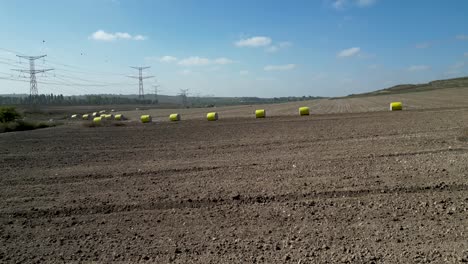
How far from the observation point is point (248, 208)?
695 centimetres

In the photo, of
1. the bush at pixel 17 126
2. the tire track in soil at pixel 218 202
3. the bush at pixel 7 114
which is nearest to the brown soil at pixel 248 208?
the tire track in soil at pixel 218 202

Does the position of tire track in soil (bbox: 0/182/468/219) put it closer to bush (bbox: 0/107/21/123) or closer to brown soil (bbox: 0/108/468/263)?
brown soil (bbox: 0/108/468/263)

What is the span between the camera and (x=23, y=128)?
3397 centimetres

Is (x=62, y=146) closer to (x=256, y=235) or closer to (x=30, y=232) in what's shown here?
(x=30, y=232)

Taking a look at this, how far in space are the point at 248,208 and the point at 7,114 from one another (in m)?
39.0

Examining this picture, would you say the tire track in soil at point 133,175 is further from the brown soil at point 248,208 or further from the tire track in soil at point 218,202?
the tire track in soil at point 218,202

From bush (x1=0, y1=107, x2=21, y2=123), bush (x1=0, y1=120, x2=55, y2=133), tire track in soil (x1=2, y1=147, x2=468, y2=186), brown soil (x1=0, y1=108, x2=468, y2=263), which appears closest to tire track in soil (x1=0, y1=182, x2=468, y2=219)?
brown soil (x1=0, y1=108, x2=468, y2=263)

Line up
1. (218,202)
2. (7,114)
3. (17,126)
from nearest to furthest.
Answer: (218,202) < (17,126) < (7,114)

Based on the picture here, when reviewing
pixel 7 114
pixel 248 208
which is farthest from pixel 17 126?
pixel 248 208

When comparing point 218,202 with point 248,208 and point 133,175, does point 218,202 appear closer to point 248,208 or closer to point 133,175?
point 248,208

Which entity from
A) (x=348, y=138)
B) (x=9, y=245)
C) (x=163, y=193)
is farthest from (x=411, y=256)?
(x=348, y=138)

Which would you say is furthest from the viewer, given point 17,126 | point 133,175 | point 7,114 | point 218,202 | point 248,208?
point 7,114

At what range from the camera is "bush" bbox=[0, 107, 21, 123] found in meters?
37.2

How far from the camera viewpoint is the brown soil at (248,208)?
16.9 ft
